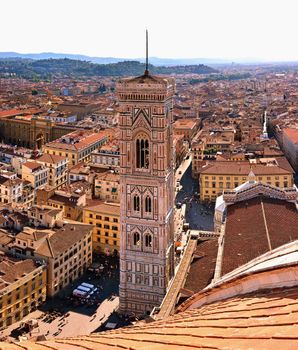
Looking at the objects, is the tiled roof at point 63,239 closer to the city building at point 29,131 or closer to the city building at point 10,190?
the city building at point 10,190

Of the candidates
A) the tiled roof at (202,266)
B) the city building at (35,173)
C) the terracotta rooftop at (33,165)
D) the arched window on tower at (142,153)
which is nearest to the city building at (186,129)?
the city building at (35,173)

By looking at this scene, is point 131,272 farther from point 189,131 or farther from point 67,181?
point 189,131

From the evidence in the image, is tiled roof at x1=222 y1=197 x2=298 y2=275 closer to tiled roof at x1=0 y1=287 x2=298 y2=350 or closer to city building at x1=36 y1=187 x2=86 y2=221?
Result: tiled roof at x1=0 y1=287 x2=298 y2=350

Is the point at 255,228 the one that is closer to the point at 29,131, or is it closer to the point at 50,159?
the point at 50,159

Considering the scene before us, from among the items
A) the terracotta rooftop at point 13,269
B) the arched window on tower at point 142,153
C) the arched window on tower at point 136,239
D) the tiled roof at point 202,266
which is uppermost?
the arched window on tower at point 142,153

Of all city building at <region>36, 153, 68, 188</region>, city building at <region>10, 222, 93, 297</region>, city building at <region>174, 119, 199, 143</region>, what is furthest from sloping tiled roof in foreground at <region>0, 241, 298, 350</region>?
city building at <region>174, 119, 199, 143</region>

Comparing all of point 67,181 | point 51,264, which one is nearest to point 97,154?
point 67,181

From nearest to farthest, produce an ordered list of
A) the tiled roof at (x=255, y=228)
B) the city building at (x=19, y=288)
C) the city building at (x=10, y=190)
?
the tiled roof at (x=255, y=228) → the city building at (x=19, y=288) → the city building at (x=10, y=190)
